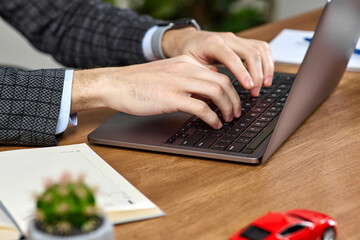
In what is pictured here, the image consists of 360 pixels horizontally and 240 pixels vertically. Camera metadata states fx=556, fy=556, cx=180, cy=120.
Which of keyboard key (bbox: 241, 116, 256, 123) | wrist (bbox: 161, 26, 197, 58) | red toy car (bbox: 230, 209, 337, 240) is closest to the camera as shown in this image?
red toy car (bbox: 230, 209, 337, 240)

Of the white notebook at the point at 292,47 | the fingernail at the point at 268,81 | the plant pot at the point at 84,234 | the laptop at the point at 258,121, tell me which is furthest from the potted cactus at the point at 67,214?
the white notebook at the point at 292,47

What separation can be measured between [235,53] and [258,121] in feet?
0.62

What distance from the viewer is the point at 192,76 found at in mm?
893

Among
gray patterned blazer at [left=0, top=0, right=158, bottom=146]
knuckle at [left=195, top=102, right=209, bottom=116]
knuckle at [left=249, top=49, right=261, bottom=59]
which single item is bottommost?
gray patterned blazer at [left=0, top=0, right=158, bottom=146]

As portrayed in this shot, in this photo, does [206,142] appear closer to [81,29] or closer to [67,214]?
[67,214]

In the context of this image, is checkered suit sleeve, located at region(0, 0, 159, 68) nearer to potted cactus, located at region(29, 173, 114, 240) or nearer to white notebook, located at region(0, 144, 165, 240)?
white notebook, located at region(0, 144, 165, 240)

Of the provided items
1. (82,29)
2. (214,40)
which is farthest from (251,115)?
(82,29)

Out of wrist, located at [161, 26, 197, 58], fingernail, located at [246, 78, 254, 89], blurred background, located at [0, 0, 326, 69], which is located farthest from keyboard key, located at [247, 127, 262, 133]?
blurred background, located at [0, 0, 326, 69]

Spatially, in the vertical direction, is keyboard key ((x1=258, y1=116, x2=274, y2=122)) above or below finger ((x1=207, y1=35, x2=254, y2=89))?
below

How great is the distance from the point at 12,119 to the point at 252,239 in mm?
497

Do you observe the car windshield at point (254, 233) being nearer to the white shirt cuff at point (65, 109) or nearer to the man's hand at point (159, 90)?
the man's hand at point (159, 90)

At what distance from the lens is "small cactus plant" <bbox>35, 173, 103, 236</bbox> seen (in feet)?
1.33

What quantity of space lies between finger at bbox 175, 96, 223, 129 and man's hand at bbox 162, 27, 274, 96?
12 centimetres

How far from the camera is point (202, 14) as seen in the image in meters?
3.68
